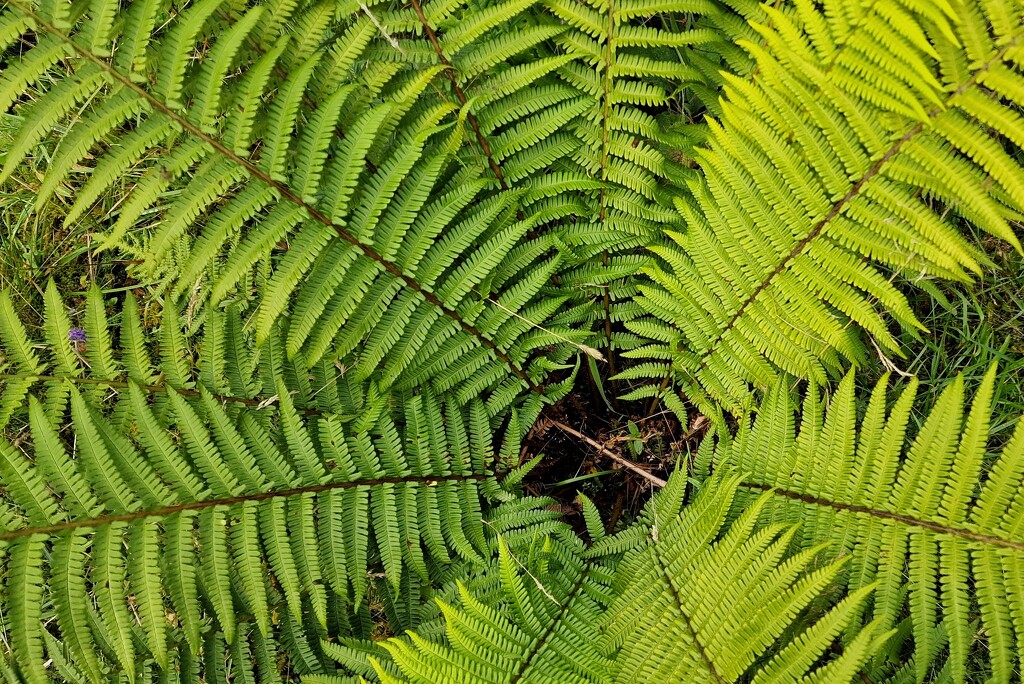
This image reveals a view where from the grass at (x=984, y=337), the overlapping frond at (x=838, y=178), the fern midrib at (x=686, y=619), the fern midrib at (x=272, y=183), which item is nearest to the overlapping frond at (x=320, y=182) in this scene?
the fern midrib at (x=272, y=183)

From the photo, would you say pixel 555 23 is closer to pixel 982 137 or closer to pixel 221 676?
pixel 982 137

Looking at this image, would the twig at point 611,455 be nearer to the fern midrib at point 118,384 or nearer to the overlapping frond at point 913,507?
the overlapping frond at point 913,507

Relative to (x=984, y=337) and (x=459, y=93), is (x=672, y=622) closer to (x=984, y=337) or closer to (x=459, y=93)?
(x=984, y=337)

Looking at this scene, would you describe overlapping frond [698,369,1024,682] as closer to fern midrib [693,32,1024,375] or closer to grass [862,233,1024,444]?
fern midrib [693,32,1024,375]

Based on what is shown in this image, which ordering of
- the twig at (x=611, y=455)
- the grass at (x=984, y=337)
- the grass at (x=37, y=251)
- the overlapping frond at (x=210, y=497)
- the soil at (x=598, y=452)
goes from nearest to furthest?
the overlapping frond at (x=210, y=497), the grass at (x=984, y=337), the twig at (x=611, y=455), the soil at (x=598, y=452), the grass at (x=37, y=251)

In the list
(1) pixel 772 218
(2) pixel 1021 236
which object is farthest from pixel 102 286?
(2) pixel 1021 236

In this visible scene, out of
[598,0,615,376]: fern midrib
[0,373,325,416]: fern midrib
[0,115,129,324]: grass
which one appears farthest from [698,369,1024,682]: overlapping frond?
[0,115,129,324]: grass

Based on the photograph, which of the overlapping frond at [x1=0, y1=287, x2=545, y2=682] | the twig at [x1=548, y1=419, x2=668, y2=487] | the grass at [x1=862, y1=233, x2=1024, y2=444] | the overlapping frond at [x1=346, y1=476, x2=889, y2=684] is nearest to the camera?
the overlapping frond at [x1=346, y1=476, x2=889, y2=684]
